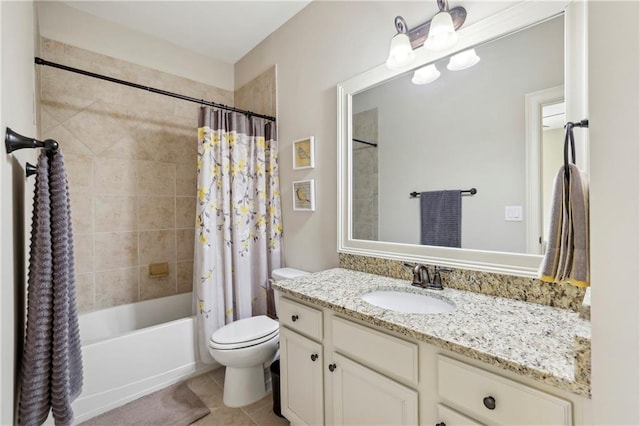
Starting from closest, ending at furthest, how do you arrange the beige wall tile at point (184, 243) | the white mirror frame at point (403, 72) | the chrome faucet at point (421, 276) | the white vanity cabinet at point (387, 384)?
the white vanity cabinet at point (387, 384), the white mirror frame at point (403, 72), the chrome faucet at point (421, 276), the beige wall tile at point (184, 243)

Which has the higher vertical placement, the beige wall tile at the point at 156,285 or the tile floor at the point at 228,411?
the beige wall tile at the point at 156,285

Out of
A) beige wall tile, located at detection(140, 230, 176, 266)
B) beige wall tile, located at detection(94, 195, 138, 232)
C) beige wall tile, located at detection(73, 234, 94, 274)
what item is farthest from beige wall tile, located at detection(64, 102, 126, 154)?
beige wall tile, located at detection(140, 230, 176, 266)

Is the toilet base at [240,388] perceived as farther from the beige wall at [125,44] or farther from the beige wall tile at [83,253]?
the beige wall at [125,44]

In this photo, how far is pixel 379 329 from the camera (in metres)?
1.06

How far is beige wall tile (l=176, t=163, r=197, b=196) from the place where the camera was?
2604 millimetres

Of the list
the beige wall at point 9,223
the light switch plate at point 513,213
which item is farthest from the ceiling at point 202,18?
the light switch plate at point 513,213

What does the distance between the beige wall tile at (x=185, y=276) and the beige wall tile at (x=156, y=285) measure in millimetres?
49

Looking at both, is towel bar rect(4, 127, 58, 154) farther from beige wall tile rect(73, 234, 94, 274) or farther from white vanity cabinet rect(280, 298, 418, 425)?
beige wall tile rect(73, 234, 94, 274)

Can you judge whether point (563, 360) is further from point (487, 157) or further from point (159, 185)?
point (159, 185)

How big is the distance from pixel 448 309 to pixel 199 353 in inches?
69.5

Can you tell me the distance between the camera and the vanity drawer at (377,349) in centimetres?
97

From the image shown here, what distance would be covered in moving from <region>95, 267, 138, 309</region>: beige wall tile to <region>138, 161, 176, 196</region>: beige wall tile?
67cm

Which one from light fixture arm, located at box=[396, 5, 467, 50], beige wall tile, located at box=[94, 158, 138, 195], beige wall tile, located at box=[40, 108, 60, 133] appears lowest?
beige wall tile, located at box=[94, 158, 138, 195]

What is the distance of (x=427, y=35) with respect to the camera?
1408 mm
